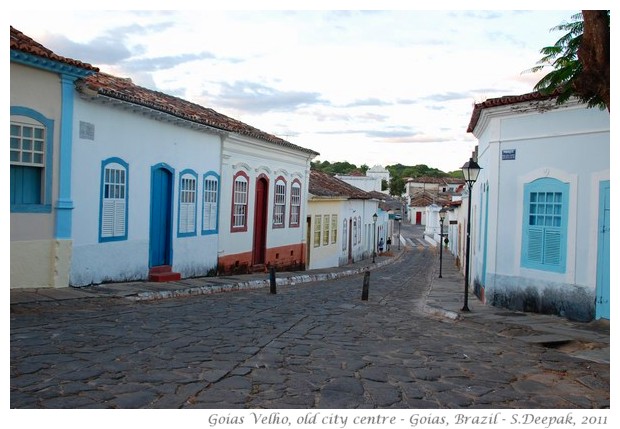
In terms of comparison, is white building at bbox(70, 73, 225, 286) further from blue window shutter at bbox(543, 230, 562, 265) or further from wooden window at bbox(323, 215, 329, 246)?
wooden window at bbox(323, 215, 329, 246)

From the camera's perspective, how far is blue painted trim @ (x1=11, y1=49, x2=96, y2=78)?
10352mm

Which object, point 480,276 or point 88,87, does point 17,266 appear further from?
point 480,276

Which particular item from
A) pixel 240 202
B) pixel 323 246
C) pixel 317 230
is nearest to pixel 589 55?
pixel 240 202

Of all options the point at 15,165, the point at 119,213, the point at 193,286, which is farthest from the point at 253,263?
the point at 15,165

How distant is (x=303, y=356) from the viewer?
7555mm

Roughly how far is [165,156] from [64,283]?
4.64 m

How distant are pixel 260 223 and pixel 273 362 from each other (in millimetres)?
14239

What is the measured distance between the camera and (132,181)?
13969 millimetres

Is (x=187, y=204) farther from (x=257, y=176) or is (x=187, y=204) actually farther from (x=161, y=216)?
(x=257, y=176)

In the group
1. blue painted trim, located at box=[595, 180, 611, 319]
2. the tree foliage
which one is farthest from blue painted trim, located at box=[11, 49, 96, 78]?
the tree foliage

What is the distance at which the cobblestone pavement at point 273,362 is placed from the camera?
5793 millimetres

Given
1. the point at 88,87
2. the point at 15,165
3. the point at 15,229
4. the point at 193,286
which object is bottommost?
the point at 193,286

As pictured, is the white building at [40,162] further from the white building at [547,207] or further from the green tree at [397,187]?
the green tree at [397,187]
